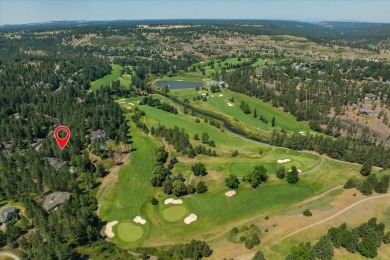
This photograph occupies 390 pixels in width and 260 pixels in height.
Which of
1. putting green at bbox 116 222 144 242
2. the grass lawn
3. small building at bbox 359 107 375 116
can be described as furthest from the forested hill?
small building at bbox 359 107 375 116

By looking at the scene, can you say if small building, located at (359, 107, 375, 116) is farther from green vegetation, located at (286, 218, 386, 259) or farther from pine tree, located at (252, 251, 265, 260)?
pine tree, located at (252, 251, 265, 260)

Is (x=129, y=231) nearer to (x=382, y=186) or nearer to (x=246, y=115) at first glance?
(x=382, y=186)

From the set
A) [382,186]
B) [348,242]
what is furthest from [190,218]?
[382,186]

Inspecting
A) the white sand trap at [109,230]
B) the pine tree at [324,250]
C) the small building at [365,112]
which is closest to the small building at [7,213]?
the white sand trap at [109,230]

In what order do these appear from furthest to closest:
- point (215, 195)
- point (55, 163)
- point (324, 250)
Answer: point (55, 163), point (215, 195), point (324, 250)

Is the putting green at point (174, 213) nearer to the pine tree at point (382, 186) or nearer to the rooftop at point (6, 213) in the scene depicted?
the rooftop at point (6, 213)

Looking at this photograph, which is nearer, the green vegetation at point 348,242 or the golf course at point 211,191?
the green vegetation at point 348,242

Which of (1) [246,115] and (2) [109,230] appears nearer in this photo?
(2) [109,230]

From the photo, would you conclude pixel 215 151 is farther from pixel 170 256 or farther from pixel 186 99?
pixel 186 99
